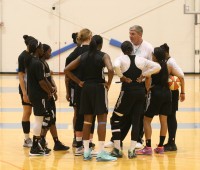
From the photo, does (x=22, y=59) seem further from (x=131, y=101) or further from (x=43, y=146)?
(x=131, y=101)

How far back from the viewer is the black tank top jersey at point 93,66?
23.2 feet

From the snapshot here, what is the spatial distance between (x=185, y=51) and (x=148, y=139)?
1377 cm

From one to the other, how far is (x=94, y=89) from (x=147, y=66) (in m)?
0.80

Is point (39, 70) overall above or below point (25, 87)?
above

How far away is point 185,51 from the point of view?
20.9 metres

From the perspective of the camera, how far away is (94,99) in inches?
281

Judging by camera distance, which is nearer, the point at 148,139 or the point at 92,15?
the point at 148,139

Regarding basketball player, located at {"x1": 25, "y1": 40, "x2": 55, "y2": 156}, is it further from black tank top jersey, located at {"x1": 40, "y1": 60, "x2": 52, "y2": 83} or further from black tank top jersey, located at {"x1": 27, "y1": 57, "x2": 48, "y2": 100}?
black tank top jersey, located at {"x1": 40, "y1": 60, "x2": 52, "y2": 83}

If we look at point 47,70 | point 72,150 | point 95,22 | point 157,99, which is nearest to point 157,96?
point 157,99

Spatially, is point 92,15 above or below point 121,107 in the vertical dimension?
above

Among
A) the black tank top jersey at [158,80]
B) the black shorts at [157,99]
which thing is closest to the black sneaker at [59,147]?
the black shorts at [157,99]

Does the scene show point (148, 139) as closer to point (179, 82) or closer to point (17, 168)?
point (179, 82)

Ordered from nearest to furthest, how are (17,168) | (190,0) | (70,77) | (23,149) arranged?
(17,168), (70,77), (23,149), (190,0)

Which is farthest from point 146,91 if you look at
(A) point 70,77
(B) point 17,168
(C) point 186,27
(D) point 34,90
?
(C) point 186,27
